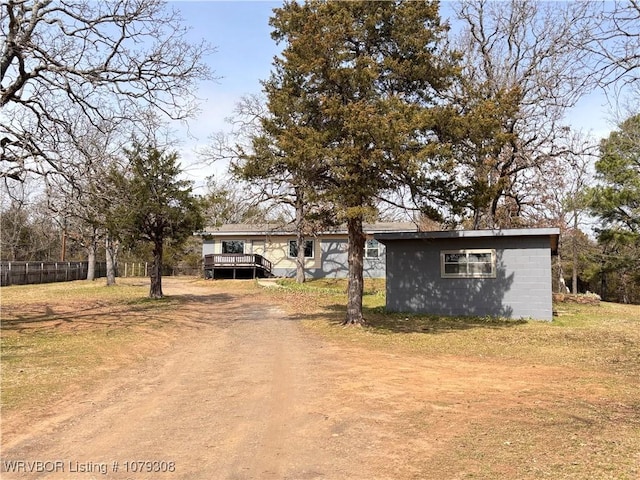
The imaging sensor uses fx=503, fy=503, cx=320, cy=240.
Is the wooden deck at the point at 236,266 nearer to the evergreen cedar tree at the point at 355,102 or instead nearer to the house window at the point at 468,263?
the house window at the point at 468,263

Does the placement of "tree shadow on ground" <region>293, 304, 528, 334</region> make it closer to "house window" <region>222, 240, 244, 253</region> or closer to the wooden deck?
the wooden deck

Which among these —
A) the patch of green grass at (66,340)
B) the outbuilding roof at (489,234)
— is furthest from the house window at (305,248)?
the outbuilding roof at (489,234)

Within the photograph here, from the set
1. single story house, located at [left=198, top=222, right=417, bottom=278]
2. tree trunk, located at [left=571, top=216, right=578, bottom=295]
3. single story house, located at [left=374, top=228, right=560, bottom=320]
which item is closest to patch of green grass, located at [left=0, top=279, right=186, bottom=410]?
single story house, located at [left=374, top=228, right=560, bottom=320]

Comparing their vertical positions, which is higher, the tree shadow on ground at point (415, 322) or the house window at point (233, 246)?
the house window at point (233, 246)

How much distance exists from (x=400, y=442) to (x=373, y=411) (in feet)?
3.67

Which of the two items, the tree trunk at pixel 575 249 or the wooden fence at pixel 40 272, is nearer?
the wooden fence at pixel 40 272

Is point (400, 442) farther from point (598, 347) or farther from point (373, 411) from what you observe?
point (598, 347)

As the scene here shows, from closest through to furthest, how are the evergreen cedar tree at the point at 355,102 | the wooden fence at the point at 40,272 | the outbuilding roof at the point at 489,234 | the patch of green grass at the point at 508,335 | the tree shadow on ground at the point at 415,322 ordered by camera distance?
the patch of green grass at the point at 508,335 < the evergreen cedar tree at the point at 355,102 < the tree shadow on ground at the point at 415,322 < the outbuilding roof at the point at 489,234 < the wooden fence at the point at 40,272

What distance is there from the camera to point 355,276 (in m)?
14.4

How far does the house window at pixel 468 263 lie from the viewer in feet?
53.9

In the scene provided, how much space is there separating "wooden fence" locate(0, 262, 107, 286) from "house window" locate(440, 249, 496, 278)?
83.5 ft

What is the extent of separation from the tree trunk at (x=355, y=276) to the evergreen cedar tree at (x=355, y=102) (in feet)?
0.89

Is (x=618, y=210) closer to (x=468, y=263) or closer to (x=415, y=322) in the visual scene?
(x=468, y=263)

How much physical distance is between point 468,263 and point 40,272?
27.7 m
